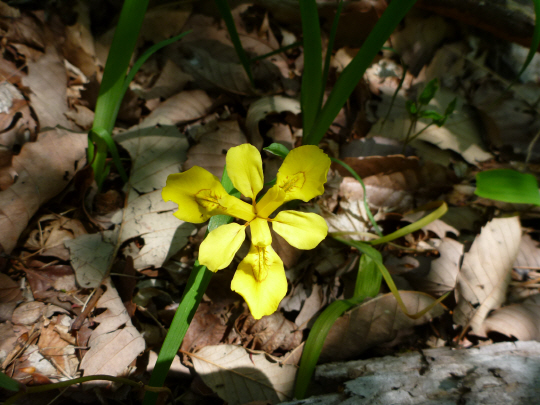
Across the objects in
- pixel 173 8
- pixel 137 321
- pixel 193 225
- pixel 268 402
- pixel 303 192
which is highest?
pixel 173 8

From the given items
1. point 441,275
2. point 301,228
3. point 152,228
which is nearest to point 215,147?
point 152,228

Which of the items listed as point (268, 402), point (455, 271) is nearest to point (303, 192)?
point (268, 402)

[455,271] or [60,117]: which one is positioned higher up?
[60,117]

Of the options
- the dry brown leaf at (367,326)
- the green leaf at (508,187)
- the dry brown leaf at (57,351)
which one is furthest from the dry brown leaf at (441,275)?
the dry brown leaf at (57,351)

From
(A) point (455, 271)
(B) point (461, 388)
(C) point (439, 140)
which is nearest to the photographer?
(B) point (461, 388)

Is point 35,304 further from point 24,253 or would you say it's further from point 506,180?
point 506,180

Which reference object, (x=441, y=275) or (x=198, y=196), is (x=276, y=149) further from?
(x=441, y=275)
